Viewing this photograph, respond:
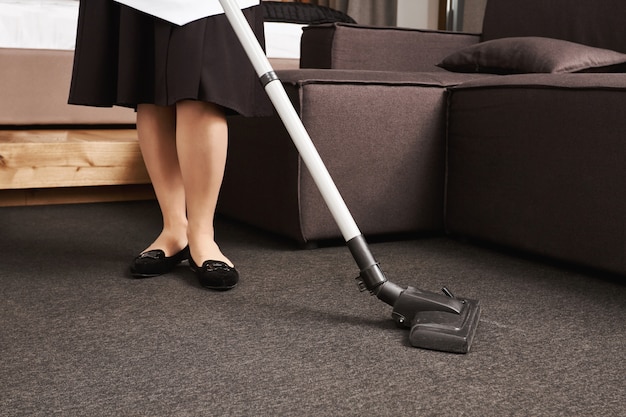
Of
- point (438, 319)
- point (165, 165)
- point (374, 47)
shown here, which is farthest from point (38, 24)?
point (438, 319)

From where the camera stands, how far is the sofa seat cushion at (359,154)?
1.76 metres

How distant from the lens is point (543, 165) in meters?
1.61

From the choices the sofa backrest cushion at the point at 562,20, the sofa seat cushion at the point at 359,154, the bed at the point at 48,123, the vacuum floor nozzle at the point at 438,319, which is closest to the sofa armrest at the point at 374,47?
the sofa backrest cushion at the point at 562,20

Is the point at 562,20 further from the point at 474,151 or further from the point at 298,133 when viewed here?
the point at 298,133

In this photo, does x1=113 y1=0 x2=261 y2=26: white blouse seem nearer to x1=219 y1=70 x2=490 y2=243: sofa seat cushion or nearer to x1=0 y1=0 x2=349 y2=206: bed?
x1=219 y1=70 x2=490 y2=243: sofa seat cushion

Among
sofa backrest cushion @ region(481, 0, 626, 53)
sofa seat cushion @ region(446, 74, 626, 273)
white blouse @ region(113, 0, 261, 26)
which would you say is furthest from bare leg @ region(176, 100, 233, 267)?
sofa backrest cushion @ region(481, 0, 626, 53)

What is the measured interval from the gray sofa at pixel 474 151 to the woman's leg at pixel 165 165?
31cm

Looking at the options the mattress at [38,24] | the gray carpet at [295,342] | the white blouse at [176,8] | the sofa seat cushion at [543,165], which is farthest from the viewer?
the mattress at [38,24]

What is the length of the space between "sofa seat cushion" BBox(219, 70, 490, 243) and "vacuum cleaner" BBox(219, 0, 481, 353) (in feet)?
1.51

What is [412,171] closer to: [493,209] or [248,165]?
[493,209]

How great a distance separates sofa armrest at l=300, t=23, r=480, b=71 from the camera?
2.28m

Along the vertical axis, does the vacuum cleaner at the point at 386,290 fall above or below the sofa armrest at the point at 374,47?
below

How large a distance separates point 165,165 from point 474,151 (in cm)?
73

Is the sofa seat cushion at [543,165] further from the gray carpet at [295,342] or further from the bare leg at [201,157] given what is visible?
the bare leg at [201,157]
